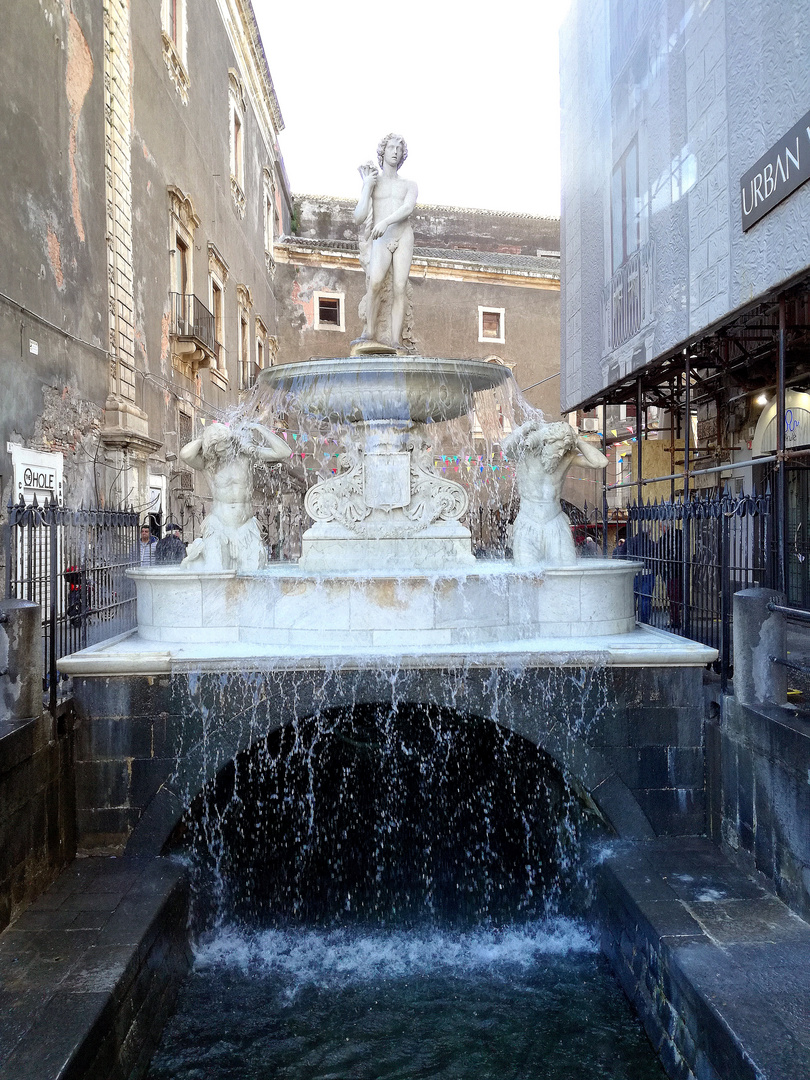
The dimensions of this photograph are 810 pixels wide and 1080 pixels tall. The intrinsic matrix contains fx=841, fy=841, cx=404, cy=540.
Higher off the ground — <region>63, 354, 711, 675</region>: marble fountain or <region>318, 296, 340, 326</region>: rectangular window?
<region>318, 296, 340, 326</region>: rectangular window

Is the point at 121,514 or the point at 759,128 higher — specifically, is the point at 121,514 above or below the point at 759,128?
below

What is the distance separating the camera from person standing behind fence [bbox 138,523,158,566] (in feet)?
27.8

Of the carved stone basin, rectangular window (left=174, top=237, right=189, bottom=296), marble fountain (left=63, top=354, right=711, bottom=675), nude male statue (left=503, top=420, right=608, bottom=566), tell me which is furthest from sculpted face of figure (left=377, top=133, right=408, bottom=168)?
rectangular window (left=174, top=237, right=189, bottom=296)

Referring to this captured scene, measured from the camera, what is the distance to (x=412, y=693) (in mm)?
5293

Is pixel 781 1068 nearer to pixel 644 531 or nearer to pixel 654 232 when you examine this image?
pixel 644 531

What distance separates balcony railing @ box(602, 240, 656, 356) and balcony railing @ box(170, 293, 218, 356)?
769 centimetres

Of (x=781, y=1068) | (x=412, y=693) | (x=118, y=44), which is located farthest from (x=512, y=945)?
(x=118, y=44)

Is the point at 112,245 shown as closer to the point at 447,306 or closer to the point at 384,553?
the point at 384,553

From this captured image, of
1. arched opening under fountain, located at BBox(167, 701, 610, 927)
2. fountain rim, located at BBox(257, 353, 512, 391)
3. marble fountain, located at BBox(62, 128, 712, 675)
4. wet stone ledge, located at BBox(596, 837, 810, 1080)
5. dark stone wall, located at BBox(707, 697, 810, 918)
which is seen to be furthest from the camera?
fountain rim, located at BBox(257, 353, 512, 391)

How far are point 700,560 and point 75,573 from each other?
4.65 meters

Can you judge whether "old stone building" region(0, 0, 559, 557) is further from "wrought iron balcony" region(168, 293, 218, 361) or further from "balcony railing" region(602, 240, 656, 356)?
"balcony railing" region(602, 240, 656, 356)

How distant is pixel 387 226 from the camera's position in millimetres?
7914

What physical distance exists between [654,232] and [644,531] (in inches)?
166

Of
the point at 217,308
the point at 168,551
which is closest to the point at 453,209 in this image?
the point at 217,308
